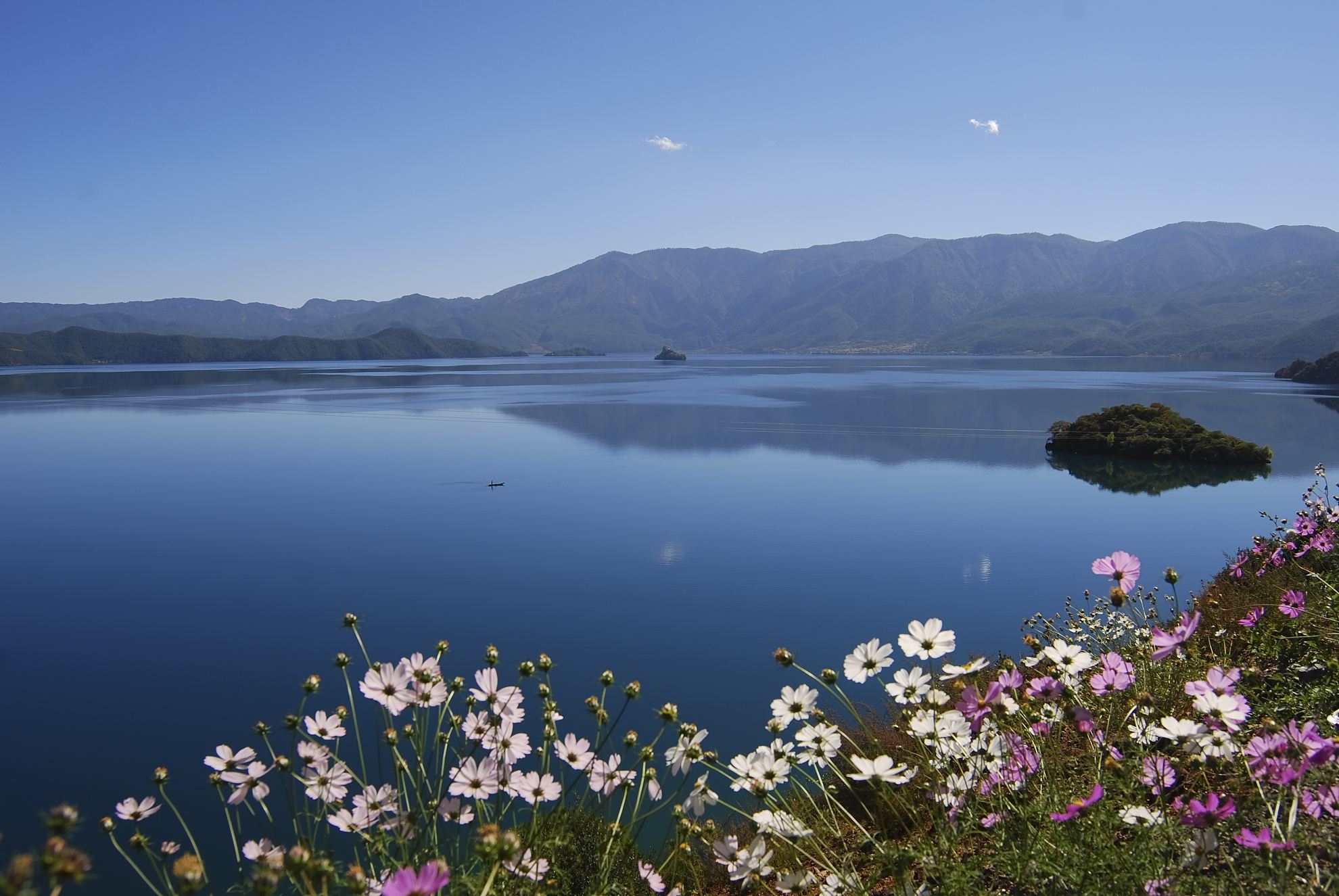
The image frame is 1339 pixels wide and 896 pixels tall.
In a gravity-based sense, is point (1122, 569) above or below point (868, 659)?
above

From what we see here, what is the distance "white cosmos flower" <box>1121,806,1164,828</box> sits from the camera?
7.79ft

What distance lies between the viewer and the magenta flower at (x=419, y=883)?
1.54 metres

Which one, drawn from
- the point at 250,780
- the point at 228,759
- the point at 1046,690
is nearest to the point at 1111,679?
the point at 1046,690

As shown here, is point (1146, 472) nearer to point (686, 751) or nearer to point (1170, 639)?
point (1170, 639)

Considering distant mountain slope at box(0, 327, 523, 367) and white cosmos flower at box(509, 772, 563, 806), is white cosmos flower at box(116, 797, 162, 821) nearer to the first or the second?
white cosmos flower at box(509, 772, 563, 806)

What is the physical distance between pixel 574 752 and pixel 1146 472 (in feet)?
88.9

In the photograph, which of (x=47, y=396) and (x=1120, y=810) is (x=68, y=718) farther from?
(x=47, y=396)

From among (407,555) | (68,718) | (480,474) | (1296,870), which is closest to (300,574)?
(407,555)

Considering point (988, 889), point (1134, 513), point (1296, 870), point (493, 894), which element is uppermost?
point (1296, 870)

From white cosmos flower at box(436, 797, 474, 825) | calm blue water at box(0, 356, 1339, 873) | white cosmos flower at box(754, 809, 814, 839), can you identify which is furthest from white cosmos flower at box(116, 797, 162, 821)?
calm blue water at box(0, 356, 1339, 873)

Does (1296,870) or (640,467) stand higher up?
(1296,870)

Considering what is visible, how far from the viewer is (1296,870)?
7.00 feet

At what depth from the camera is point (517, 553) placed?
1530 centimetres

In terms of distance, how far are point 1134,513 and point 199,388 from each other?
7055cm
